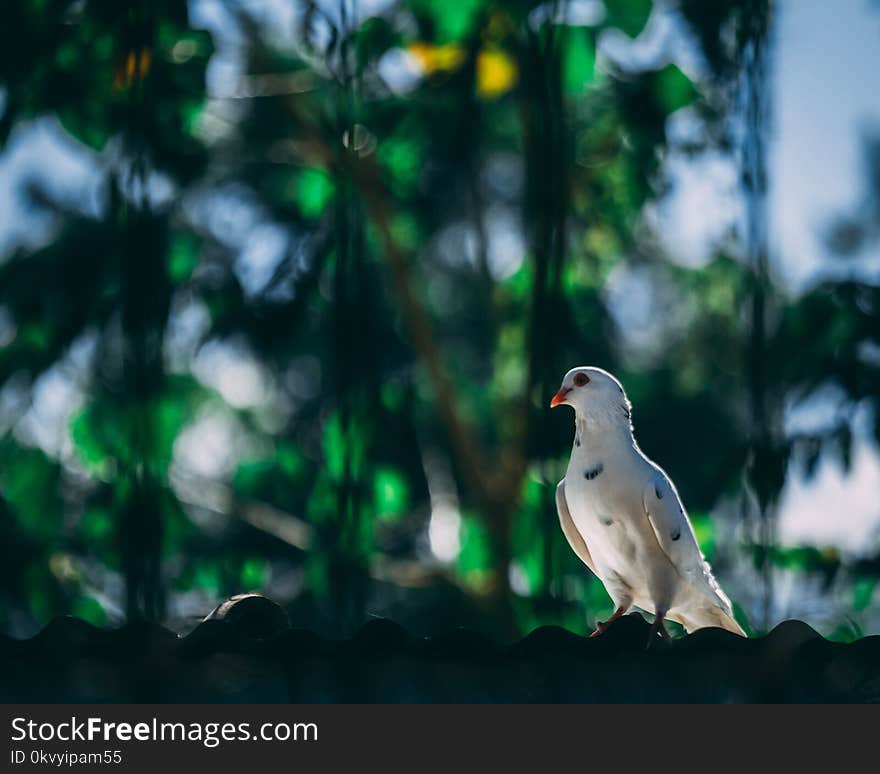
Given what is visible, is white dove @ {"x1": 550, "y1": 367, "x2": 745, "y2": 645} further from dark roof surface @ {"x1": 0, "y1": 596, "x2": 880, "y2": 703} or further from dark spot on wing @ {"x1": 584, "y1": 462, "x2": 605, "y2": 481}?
dark roof surface @ {"x1": 0, "y1": 596, "x2": 880, "y2": 703}

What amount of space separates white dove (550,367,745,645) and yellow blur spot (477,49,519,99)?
2838 mm

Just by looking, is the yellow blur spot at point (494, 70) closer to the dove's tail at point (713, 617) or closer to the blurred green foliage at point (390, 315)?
the blurred green foliage at point (390, 315)

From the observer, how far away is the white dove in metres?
1.83

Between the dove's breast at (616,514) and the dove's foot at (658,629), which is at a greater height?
the dove's breast at (616,514)

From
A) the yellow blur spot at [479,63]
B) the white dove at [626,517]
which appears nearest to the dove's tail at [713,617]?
the white dove at [626,517]

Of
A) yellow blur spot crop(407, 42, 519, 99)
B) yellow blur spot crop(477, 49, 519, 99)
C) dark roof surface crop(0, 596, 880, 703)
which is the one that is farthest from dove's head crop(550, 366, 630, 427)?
yellow blur spot crop(477, 49, 519, 99)

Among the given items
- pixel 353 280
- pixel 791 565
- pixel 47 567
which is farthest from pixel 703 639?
pixel 47 567

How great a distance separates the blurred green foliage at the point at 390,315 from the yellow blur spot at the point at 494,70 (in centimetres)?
1

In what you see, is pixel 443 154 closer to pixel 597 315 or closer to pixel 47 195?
pixel 597 315

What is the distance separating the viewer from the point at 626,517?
1822mm

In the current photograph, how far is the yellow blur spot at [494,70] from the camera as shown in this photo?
4.47 meters

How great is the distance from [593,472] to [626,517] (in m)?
0.09

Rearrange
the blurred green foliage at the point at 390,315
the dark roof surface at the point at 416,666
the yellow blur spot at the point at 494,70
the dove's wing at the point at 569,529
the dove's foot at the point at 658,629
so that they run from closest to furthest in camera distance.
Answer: the dark roof surface at the point at 416,666, the dove's foot at the point at 658,629, the dove's wing at the point at 569,529, the blurred green foliage at the point at 390,315, the yellow blur spot at the point at 494,70

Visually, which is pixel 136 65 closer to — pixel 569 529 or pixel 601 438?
pixel 601 438
